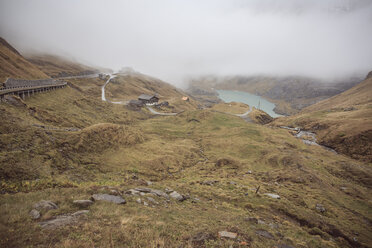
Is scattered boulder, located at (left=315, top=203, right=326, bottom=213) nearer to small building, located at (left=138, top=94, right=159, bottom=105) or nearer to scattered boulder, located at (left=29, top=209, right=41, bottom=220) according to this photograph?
scattered boulder, located at (left=29, top=209, right=41, bottom=220)

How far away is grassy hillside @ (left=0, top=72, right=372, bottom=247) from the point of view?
8953mm

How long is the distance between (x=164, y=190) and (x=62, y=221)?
33.5 ft

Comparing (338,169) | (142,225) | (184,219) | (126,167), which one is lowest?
(338,169)

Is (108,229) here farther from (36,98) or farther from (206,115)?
(206,115)

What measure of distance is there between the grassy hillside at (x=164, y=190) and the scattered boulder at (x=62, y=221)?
350mm

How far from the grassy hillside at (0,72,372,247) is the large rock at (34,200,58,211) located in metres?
0.40

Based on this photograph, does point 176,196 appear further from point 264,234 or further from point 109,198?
point 264,234

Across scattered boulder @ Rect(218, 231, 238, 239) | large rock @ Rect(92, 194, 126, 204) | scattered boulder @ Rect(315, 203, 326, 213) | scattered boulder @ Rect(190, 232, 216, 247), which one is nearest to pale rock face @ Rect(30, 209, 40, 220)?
large rock @ Rect(92, 194, 126, 204)

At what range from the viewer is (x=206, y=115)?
2859 inches

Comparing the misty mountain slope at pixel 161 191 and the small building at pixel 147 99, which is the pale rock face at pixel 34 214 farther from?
the small building at pixel 147 99

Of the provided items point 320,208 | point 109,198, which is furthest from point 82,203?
point 320,208

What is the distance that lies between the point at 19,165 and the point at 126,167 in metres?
11.6

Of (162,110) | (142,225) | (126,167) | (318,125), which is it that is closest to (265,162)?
(126,167)

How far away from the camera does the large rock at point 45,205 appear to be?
9.34 meters
